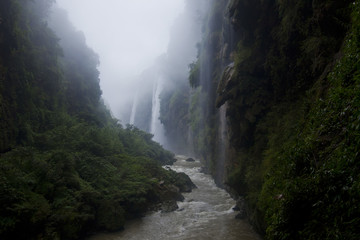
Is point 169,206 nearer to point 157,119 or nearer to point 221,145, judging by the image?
point 221,145

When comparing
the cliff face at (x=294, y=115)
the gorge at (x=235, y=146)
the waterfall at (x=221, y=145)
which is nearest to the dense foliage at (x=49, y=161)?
the gorge at (x=235, y=146)

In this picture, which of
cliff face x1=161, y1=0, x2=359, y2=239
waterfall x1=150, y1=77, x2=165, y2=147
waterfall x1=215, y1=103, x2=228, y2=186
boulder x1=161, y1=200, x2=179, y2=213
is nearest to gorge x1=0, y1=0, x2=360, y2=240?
cliff face x1=161, y1=0, x2=359, y2=239

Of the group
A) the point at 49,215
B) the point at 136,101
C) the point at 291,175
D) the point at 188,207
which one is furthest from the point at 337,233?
the point at 136,101

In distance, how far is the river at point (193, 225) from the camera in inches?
383

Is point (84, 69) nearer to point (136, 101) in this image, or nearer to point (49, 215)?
point (49, 215)

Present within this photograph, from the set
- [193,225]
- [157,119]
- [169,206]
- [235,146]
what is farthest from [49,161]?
[157,119]

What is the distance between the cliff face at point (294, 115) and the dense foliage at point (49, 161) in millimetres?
5531

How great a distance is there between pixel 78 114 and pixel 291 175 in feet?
82.0

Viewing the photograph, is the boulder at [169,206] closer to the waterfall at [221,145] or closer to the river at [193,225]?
the river at [193,225]

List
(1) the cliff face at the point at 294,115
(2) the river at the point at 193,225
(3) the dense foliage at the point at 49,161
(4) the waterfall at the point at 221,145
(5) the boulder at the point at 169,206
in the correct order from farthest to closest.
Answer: (4) the waterfall at the point at 221,145
(5) the boulder at the point at 169,206
(2) the river at the point at 193,225
(3) the dense foliage at the point at 49,161
(1) the cliff face at the point at 294,115

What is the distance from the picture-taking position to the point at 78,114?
2633 cm

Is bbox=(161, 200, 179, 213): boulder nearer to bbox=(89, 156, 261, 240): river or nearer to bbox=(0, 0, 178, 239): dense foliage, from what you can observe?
bbox=(89, 156, 261, 240): river

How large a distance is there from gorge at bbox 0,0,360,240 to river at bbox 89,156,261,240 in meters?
0.08

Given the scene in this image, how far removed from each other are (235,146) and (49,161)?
883cm
